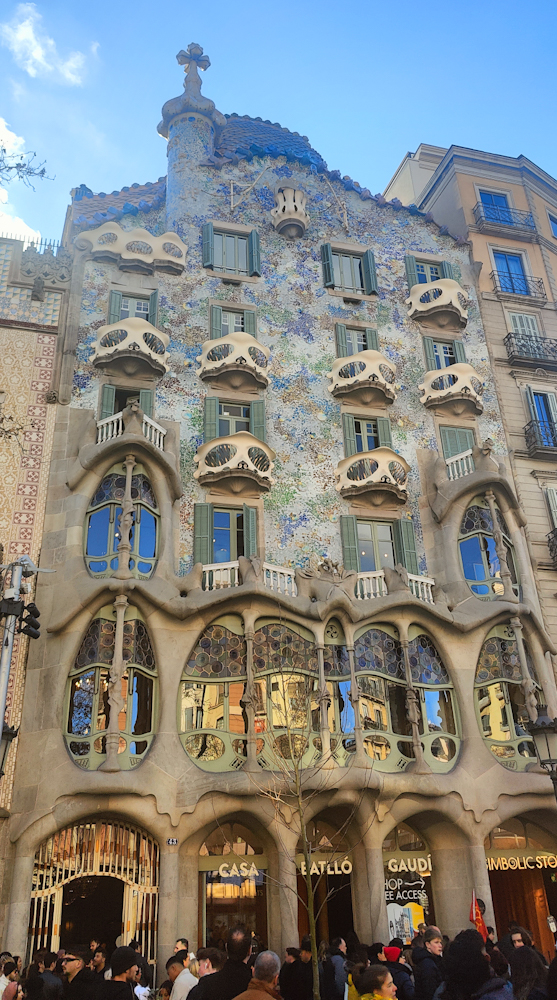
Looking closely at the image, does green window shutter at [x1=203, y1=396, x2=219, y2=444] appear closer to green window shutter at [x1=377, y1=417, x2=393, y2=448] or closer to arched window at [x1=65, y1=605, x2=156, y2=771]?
green window shutter at [x1=377, y1=417, x2=393, y2=448]

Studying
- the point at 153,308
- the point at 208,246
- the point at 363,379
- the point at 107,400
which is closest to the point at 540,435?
the point at 363,379

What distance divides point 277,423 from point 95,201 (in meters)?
11.0

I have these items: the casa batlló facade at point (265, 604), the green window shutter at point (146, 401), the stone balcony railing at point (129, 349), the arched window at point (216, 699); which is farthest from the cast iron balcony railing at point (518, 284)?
the arched window at point (216, 699)

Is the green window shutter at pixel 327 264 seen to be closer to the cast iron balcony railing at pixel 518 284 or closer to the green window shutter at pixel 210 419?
the cast iron balcony railing at pixel 518 284

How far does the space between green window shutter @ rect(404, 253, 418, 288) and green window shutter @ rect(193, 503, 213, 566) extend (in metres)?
11.9

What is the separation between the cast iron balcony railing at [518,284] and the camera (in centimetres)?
2936

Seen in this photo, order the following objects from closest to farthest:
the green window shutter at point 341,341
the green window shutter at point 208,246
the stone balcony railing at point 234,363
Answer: the stone balcony railing at point 234,363
the green window shutter at point 341,341
the green window shutter at point 208,246

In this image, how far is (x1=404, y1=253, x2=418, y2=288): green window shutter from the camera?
28234 mm

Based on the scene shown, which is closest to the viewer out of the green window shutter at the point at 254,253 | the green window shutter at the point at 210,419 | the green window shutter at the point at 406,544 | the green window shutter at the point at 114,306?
the green window shutter at the point at 406,544

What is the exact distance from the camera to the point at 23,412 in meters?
22.0

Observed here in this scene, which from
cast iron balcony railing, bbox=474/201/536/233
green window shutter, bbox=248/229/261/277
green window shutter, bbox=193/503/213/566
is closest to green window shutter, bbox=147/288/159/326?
green window shutter, bbox=248/229/261/277

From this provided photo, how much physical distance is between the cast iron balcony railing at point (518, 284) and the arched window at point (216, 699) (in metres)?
17.0

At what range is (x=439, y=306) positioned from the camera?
1065 inches

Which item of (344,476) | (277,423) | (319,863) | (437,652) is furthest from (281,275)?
(319,863)
